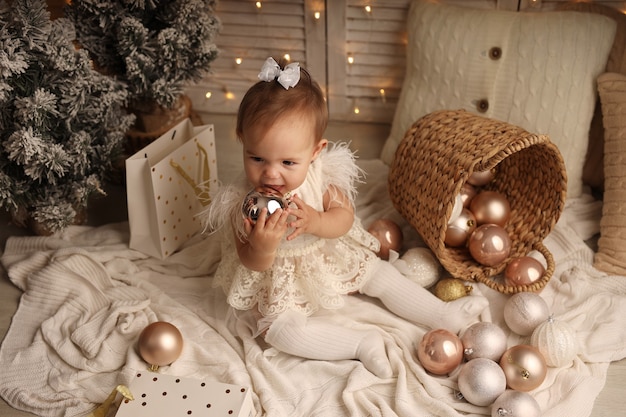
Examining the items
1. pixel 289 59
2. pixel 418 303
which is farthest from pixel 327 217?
pixel 289 59

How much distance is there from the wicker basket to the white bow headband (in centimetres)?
Result: 43

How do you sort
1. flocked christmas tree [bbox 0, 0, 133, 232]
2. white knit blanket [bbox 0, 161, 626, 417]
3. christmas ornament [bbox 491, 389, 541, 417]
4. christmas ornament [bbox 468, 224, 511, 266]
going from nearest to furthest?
christmas ornament [bbox 491, 389, 541, 417] < white knit blanket [bbox 0, 161, 626, 417] < flocked christmas tree [bbox 0, 0, 133, 232] < christmas ornament [bbox 468, 224, 511, 266]

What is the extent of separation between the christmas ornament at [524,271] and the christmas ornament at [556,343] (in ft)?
0.56

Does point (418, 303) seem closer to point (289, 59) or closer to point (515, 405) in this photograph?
point (515, 405)

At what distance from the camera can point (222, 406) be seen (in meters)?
1.29

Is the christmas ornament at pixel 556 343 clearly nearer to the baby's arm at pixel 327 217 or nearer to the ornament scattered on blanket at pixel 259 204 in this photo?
the baby's arm at pixel 327 217

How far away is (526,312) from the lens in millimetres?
1445

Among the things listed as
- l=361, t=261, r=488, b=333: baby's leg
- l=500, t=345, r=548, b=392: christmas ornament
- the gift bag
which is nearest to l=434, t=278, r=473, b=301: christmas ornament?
l=361, t=261, r=488, b=333: baby's leg

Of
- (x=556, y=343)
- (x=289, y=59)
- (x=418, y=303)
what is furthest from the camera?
(x=289, y=59)

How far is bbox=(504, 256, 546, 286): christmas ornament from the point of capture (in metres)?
1.55

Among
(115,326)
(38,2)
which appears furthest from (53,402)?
(38,2)

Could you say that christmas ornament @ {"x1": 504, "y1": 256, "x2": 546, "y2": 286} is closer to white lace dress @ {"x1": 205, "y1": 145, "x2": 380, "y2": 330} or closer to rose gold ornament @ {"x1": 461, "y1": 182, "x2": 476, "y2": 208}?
rose gold ornament @ {"x1": 461, "y1": 182, "x2": 476, "y2": 208}

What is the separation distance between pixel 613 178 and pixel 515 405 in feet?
2.31

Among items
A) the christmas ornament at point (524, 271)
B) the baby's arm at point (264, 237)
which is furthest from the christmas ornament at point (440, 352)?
the baby's arm at point (264, 237)
